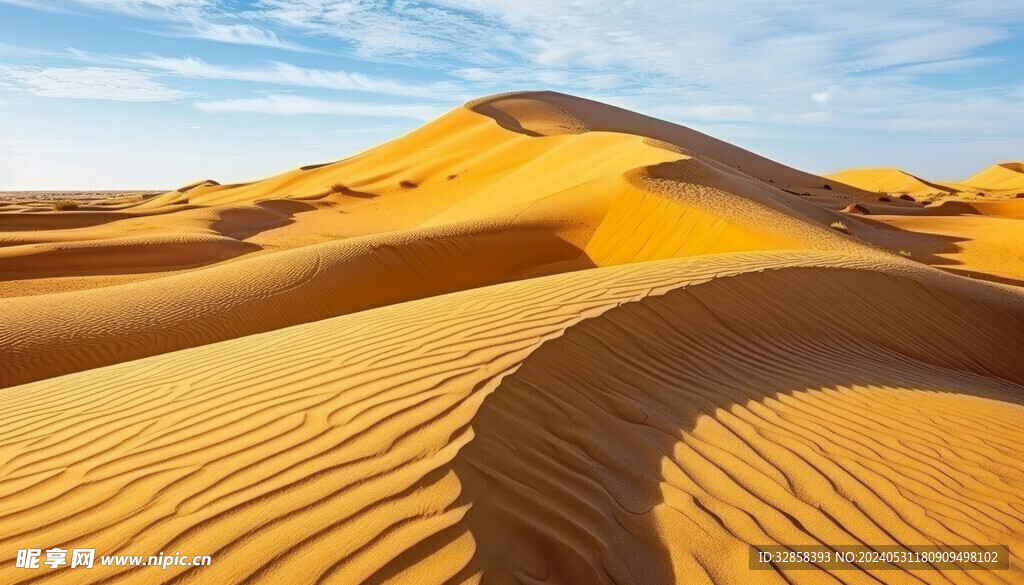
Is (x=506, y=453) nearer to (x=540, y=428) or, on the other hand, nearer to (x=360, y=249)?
(x=540, y=428)

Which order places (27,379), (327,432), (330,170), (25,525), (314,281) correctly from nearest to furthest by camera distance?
(25,525) < (327,432) < (27,379) < (314,281) < (330,170)

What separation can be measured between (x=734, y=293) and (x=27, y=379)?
7.29m

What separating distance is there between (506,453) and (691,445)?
103cm

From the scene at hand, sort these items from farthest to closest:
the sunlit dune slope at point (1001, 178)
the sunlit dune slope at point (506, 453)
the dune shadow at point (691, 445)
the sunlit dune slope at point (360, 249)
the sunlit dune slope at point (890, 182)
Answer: the sunlit dune slope at point (1001, 178) < the sunlit dune slope at point (890, 182) < the sunlit dune slope at point (360, 249) < the dune shadow at point (691, 445) < the sunlit dune slope at point (506, 453)

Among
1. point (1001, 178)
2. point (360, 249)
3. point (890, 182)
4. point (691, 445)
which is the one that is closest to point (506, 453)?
point (691, 445)

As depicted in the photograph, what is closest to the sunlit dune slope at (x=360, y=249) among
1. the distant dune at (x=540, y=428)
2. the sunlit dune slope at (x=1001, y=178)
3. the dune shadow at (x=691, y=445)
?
the distant dune at (x=540, y=428)

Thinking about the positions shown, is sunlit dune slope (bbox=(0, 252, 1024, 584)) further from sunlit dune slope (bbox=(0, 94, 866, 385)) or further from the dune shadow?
sunlit dune slope (bbox=(0, 94, 866, 385))

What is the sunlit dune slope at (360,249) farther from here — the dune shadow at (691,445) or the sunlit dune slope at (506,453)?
the dune shadow at (691,445)

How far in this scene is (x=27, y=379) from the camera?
6.86 metres

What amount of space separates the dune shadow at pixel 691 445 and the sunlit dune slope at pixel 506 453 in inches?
0.5

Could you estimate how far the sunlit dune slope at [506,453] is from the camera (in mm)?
2146

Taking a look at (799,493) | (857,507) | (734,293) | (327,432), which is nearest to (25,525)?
(327,432)

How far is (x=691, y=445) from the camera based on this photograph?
10.3 feet

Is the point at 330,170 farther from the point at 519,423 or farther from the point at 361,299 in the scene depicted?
the point at 519,423
